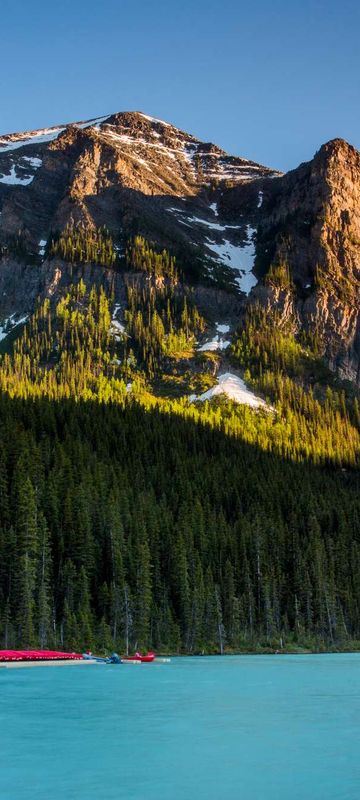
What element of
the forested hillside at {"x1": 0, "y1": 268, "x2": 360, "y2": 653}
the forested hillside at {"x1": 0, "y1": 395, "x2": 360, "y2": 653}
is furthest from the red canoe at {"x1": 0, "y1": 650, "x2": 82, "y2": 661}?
the forested hillside at {"x1": 0, "y1": 395, "x2": 360, "y2": 653}

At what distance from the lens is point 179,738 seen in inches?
1357

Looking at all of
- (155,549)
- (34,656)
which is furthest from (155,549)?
(34,656)

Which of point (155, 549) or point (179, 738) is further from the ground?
point (155, 549)

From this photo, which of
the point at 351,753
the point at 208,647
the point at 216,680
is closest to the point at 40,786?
the point at 351,753

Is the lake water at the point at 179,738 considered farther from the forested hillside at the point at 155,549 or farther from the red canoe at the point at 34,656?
the forested hillside at the point at 155,549

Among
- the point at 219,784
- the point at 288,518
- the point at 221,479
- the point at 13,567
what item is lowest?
the point at 219,784

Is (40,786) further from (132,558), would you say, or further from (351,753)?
(132,558)

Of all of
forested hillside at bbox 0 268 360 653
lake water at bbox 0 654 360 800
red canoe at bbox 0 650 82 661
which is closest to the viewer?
lake water at bbox 0 654 360 800

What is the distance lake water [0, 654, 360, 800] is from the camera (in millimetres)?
26172

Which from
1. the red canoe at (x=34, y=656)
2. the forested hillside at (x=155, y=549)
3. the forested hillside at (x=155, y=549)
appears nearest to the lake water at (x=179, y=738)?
the red canoe at (x=34, y=656)

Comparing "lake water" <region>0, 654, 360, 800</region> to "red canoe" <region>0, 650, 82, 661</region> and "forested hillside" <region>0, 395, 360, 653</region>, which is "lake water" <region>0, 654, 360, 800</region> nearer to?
"red canoe" <region>0, 650, 82, 661</region>

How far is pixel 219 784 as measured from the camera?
26.6 m

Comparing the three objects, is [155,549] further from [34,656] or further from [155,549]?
[34,656]

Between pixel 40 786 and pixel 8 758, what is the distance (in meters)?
4.91
